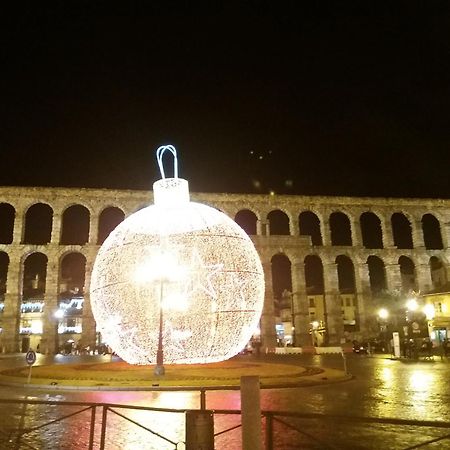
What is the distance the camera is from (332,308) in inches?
1668

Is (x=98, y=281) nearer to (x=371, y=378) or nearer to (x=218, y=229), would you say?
(x=218, y=229)

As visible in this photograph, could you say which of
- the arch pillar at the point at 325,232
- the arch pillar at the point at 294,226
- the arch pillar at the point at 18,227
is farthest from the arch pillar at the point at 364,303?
the arch pillar at the point at 18,227

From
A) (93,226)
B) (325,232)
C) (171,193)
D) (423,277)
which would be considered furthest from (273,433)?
(423,277)

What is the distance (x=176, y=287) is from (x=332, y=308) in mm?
29787

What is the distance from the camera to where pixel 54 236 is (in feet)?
Answer: 134

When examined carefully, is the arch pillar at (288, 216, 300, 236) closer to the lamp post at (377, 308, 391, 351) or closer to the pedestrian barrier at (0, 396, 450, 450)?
the lamp post at (377, 308, 391, 351)

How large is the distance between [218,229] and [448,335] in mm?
28214

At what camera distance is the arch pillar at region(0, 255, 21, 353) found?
37.8 metres

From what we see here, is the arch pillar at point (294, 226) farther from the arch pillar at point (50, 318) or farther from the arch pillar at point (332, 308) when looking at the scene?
the arch pillar at point (50, 318)

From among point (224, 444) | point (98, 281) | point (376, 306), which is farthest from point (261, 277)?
point (376, 306)

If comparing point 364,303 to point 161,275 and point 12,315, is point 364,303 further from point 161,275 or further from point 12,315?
point 161,275

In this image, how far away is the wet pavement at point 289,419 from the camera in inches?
287

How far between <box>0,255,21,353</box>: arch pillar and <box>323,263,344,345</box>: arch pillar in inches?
1071

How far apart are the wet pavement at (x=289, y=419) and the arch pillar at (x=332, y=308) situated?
26.1 metres
